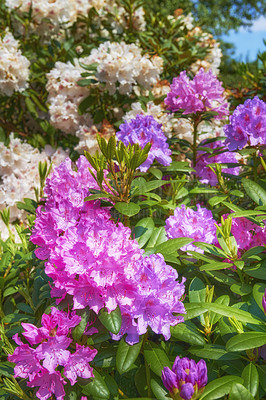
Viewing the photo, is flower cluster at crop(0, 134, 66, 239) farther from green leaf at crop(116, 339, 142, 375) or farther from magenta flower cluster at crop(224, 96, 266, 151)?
green leaf at crop(116, 339, 142, 375)

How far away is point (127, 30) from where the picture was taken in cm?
385

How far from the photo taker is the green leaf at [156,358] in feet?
3.87

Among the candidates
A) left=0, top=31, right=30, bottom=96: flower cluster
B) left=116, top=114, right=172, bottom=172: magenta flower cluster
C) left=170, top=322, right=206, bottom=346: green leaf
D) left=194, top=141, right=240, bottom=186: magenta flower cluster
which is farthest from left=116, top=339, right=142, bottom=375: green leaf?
left=0, top=31, right=30, bottom=96: flower cluster

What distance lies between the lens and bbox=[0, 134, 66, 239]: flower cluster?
9.24 feet

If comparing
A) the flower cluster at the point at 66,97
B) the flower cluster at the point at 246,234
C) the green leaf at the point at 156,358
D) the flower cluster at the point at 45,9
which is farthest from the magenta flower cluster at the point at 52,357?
the flower cluster at the point at 45,9

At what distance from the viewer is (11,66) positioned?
3148mm

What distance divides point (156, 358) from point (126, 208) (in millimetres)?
Answer: 475

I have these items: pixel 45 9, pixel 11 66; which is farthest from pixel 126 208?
pixel 45 9

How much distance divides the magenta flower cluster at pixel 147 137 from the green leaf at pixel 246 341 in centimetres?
85

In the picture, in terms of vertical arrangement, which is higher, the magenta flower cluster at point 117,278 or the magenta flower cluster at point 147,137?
the magenta flower cluster at point 147,137

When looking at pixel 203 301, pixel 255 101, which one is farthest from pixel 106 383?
pixel 255 101

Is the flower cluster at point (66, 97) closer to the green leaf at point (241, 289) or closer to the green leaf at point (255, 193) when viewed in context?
the green leaf at point (255, 193)

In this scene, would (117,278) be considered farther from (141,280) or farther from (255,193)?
(255,193)

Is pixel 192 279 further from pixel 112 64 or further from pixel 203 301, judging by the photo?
pixel 112 64
